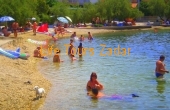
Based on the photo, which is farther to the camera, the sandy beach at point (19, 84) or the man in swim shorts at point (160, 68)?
the man in swim shorts at point (160, 68)

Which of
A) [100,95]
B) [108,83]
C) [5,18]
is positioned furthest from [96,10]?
[100,95]

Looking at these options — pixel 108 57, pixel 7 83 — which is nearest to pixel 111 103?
pixel 7 83

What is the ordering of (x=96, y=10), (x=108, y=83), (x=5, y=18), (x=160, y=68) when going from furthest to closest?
(x=96, y=10) → (x=5, y=18) → (x=160, y=68) → (x=108, y=83)

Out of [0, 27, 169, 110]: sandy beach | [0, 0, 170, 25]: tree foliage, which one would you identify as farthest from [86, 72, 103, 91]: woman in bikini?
[0, 0, 170, 25]: tree foliage

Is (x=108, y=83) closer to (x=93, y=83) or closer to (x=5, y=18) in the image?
(x=93, y=83)

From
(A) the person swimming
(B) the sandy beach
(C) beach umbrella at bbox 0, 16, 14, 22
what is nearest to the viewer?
(B) the sandy beach

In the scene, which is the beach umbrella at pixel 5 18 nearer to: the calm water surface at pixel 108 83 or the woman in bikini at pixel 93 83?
the calm water surface at pixel 108 83

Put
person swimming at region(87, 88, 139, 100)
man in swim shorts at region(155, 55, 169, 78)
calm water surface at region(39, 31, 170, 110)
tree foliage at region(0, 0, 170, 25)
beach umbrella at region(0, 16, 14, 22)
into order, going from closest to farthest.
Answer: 1. calm water surface at region(39, 31, 170, 110)
2. person swimming at region(87, 88, 139, 100)
3. man in swim shorts at region(155, 55, 169, 78)
4. beach umbrella at region(0, 16, 14, 22)
5. tree foliage at region(0, 0, 170, 25)

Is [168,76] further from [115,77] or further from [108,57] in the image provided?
[108,57]

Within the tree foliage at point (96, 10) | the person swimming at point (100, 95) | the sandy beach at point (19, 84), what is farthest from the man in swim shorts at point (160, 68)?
the tree foliage at point (96, 10)

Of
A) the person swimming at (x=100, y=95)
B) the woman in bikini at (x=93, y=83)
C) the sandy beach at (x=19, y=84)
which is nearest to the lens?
the sandy beach at (x=19, y=84)

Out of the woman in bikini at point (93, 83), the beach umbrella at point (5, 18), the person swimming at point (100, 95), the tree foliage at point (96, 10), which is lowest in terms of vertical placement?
the person swimming at point (100, 95)

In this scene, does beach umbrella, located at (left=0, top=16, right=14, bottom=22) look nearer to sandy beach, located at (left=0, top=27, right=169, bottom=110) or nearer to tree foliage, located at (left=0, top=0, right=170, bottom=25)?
sandy beach, located at (left=0, top=27, right=169, bottom=110)

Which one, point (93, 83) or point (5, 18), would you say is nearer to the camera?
point (93, 83)
